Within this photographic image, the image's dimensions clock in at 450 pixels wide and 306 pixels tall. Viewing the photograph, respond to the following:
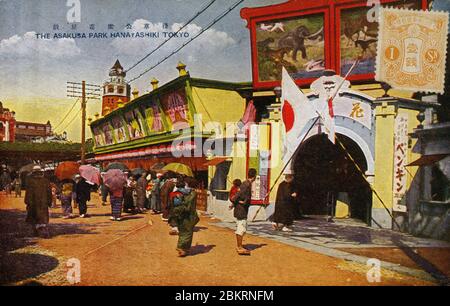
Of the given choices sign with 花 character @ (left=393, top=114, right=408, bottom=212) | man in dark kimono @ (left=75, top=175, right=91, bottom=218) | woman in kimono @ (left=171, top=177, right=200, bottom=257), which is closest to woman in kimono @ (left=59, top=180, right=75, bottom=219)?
man in dark kimono @ (left=75, top=175, right=91, bottom=218)

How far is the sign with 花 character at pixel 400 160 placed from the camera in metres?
8.98

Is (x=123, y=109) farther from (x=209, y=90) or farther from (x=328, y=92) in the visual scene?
(x=328, y=92)

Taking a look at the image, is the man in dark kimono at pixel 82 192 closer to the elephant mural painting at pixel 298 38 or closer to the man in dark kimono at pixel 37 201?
the man in dark kimono at pixel 37 201

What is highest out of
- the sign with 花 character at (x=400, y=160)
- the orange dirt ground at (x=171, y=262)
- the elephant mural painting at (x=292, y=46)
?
the elephant mural painting at (x=292, y=46)

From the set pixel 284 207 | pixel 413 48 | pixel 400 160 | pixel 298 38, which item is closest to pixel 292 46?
pixel 298 38

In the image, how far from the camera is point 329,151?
11586 millimetres

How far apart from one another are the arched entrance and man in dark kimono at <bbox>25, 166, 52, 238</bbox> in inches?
278

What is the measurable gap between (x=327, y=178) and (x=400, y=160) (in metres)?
3.02

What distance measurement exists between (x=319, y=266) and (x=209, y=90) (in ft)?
23.0

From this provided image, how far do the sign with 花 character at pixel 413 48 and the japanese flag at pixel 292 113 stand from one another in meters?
2.03

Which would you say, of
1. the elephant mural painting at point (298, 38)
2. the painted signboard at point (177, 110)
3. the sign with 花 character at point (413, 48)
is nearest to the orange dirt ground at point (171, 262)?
the sign with 花 character at point (413, 48)

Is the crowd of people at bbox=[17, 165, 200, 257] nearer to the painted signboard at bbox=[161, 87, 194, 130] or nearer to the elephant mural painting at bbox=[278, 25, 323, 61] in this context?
A: the painted signboard at bbox=[161, 87, 194, 130]

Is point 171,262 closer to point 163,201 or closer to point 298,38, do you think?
point 163,201

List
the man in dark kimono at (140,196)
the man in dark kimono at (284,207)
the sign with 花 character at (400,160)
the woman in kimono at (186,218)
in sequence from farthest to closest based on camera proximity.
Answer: the man in dark kimono at (140,196) → the man in dark kimono at (284,207) → the sign with 花 character at (400,160) → the woman in kimono at (186,218)
